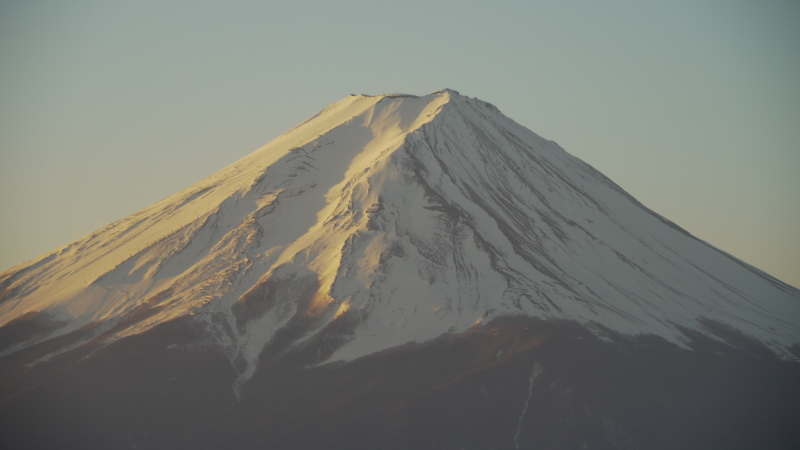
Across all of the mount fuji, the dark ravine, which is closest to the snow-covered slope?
the mount fuji

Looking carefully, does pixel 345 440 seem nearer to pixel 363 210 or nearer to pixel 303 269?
pixel 303 269

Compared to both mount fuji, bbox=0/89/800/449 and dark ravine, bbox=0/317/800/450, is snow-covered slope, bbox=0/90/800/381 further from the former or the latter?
dark ravine, bbox=0/317/800/450

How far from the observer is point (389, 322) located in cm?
8362

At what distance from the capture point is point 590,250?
335 ft

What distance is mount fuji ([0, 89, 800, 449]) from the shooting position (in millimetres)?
76000

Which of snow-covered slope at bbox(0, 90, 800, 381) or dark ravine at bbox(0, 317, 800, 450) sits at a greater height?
snow-covered slope at bbox(0, 90, 800, 381)

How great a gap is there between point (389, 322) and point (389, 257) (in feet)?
26.6

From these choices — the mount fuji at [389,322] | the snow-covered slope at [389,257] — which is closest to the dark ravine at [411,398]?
the mount fuji at [389,322]

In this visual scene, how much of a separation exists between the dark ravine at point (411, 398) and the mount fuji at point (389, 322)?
0.53ft

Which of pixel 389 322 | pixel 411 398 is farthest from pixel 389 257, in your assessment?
pixel 411 398

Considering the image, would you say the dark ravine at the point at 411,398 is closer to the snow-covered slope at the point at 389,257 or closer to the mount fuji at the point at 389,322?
the mount fuji at the point at 389,322

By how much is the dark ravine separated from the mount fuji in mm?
163

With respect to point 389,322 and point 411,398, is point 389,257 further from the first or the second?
point 411,398

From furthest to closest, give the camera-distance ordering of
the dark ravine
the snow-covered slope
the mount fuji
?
the snow-covered slope, the mount fuji, the dark ravine
